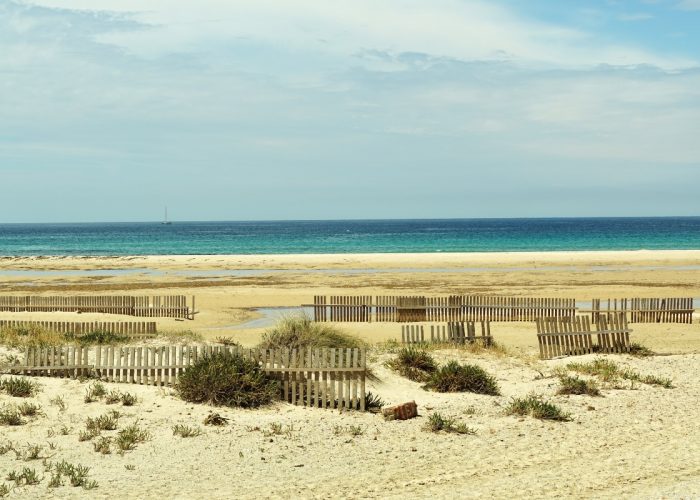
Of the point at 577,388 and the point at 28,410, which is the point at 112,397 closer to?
the point at 28,410

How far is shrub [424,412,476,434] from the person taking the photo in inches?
Result: 460

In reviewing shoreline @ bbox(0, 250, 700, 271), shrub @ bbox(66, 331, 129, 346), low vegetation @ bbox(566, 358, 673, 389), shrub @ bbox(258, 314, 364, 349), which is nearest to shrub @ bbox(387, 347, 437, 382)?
shrub @ bbox(258, 314, 364, 349)

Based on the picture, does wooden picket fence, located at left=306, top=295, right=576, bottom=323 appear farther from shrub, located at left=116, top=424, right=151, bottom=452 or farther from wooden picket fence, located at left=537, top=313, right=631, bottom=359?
shrub, located at left=116, top=424, right=151, bottom=452

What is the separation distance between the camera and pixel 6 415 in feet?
37.3

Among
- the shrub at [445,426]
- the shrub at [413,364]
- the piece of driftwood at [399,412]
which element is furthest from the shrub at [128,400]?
the shrub at [413,364]

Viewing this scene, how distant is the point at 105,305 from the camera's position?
30000 mm

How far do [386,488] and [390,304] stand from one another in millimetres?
19937

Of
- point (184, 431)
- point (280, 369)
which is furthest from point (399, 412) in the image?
point (184, 431)

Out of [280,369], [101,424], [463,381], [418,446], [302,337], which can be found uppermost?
[302,337]

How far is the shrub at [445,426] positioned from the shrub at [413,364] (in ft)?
10.9

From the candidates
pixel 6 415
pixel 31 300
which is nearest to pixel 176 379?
pixel 6 415

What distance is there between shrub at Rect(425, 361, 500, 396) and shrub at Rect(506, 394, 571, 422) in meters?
1.11

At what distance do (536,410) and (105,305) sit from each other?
849 inches

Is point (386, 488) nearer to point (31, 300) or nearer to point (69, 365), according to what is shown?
point (69, 365)
